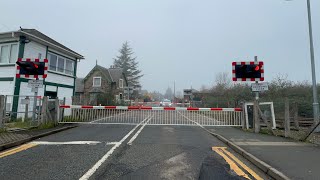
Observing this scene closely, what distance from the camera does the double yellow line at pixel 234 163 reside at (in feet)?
18.0

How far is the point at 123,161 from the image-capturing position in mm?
6426

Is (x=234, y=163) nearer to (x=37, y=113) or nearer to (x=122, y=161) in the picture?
(x=122, y=161)

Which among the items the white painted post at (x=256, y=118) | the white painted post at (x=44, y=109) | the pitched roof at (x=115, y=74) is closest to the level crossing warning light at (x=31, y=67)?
the white painted post at (x=44, y=109)

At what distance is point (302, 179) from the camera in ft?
16.2

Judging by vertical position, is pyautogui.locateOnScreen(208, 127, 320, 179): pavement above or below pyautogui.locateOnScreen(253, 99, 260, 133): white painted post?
below

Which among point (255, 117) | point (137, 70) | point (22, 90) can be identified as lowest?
point (255, 117)

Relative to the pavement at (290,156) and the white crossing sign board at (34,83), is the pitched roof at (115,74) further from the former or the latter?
the pavement at (290,156)

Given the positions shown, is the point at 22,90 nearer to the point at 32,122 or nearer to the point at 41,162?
the point at 32,122

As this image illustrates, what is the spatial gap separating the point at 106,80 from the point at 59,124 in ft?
108

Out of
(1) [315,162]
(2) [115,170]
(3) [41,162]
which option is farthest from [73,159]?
(1) [315,162]

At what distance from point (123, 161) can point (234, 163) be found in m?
2.76

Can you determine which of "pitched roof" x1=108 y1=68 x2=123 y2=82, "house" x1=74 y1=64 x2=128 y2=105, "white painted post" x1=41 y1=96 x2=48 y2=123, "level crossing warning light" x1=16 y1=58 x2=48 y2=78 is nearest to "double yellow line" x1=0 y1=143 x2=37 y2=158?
"white painted post" x1=41 y1=96 x2=48 y2=123

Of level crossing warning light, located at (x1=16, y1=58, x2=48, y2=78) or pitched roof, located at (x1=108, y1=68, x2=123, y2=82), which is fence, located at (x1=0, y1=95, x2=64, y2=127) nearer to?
level crossing warning light, located at (x1=16, y1=58, x2=48, y2=78)

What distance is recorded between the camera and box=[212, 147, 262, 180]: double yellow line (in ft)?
18.0
